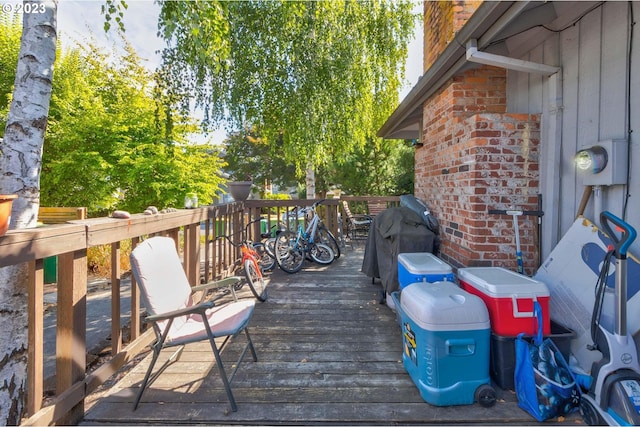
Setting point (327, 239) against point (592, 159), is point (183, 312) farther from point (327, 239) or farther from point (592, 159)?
point (327, 239)

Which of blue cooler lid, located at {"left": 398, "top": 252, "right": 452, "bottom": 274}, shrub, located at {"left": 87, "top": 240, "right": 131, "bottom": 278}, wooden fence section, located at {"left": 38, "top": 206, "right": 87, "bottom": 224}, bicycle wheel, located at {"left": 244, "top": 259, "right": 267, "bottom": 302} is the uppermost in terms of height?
wooden fence section, located at {"left": 38, "top": 206, "right": 87, "bottom": 224}

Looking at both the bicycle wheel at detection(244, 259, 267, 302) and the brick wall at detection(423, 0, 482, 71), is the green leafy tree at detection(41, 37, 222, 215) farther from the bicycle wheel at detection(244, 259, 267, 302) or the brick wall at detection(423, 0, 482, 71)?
the brick wall at detection(423, 0, 482, 71)

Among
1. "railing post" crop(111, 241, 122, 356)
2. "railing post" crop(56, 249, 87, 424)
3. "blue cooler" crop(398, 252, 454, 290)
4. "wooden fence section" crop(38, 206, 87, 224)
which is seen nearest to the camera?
"railing post" crop(56, 249, 87, 424)

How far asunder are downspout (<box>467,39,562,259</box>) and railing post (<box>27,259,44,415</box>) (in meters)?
Answer: 2.72

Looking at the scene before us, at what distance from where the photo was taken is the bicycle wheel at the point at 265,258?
15.2ft

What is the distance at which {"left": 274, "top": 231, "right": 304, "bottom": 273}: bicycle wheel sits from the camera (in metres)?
4.62

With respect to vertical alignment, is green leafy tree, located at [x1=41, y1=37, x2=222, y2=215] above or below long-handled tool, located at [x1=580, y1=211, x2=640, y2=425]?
above

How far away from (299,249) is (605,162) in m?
3.53

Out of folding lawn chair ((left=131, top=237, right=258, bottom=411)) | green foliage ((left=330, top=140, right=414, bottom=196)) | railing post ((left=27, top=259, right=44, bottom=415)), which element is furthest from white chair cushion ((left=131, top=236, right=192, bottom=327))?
green foliage ((left=330, top=140, right=414, bottom=196))

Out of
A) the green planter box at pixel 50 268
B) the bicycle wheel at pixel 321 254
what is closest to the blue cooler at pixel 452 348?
the bicycle wheel at pixel 321 254

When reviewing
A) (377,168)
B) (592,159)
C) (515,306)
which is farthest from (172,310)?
(377,168)

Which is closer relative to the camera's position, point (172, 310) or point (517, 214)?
point (172, 310)

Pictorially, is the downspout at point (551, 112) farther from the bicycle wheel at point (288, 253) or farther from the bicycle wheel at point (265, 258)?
the bicycle wheel at point (265, 258)

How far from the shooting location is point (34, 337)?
149cm
